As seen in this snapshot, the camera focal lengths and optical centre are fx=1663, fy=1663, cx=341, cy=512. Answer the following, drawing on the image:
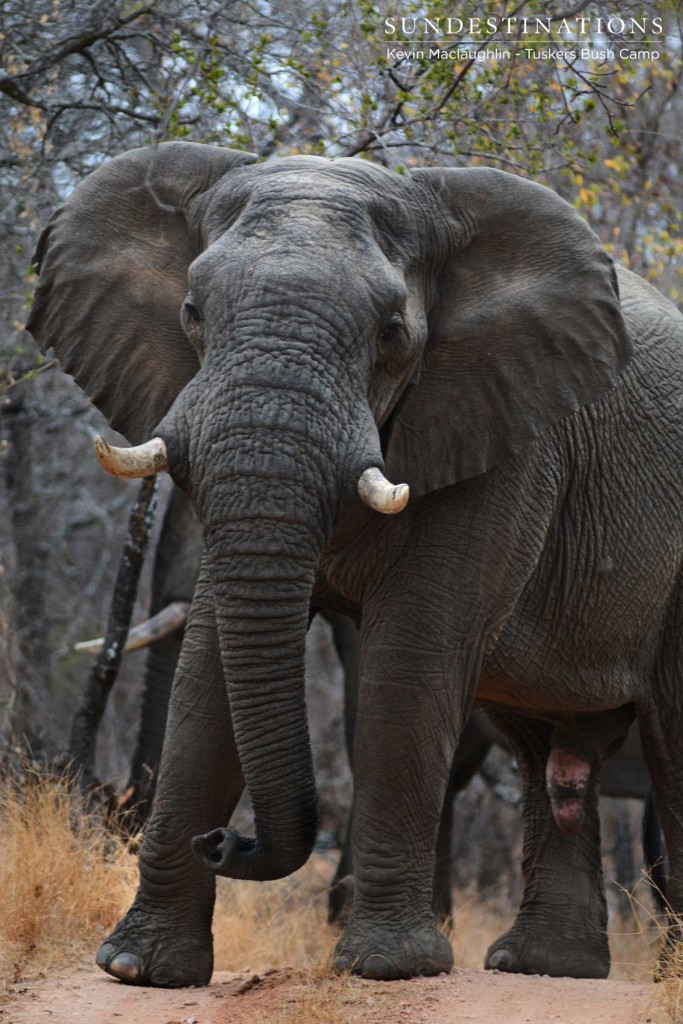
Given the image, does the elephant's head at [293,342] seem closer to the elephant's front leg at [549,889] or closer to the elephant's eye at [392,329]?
the elephant's eye at [392,329]

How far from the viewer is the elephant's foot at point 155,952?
18.4 ft

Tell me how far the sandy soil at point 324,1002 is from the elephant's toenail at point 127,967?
0.05m

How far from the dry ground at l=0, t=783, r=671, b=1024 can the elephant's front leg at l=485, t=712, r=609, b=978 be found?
509mm

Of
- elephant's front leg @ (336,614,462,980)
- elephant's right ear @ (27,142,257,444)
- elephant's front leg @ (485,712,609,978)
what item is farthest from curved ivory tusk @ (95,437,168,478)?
elephant's front leg @ (485,712,609,978)

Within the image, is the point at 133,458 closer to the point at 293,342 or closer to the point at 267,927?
the point at 293,342

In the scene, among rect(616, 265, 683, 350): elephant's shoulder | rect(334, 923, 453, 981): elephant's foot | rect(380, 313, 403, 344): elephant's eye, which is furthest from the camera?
rect(616, 265, 683, 350): elephant's shoulder

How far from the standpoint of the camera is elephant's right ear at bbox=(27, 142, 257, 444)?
560 cm

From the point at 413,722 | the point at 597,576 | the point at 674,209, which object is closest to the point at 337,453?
the point at 413,722

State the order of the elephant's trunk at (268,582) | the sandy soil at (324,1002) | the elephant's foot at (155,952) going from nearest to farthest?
the elephant's trunk at (268,582)
the sandy soil at (324,1002)
the elephant's foot at (155,952)

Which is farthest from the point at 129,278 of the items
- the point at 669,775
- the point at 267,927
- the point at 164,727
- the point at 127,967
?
the point at 164,727

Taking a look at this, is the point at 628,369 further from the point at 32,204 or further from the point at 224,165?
the point at 32,204

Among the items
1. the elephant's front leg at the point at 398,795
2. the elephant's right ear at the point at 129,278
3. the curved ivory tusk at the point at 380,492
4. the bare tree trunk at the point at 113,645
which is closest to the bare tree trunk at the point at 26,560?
the bare tree trunk at the point at 113,645

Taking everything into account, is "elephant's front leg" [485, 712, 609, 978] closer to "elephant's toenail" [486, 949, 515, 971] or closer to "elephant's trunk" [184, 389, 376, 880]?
"elephant's toenail" [486, 949, 515, 971]

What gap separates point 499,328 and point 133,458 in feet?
5.05
